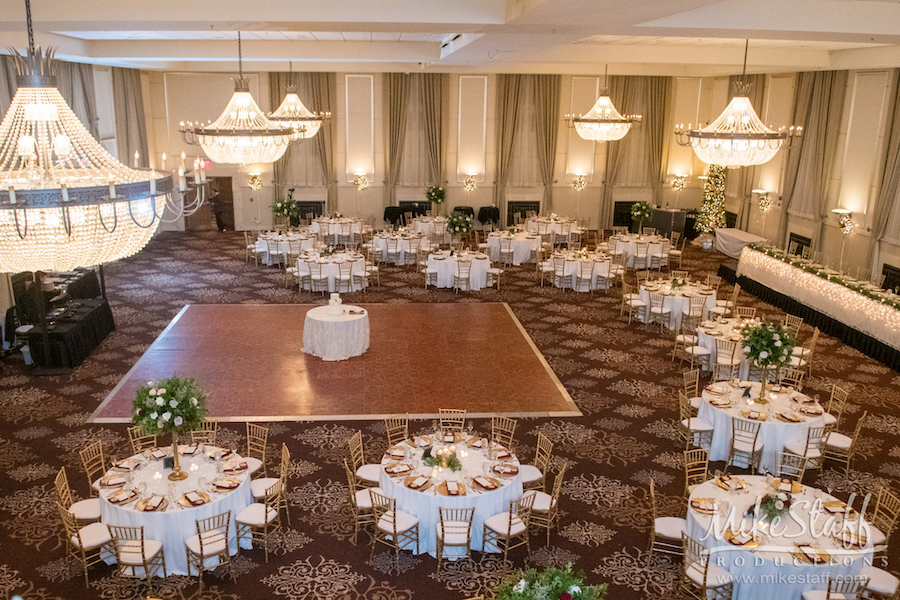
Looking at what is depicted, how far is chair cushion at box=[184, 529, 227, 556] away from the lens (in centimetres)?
711

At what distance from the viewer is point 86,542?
23.3 feet

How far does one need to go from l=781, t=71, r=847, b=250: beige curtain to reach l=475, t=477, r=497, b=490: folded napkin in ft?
47.5

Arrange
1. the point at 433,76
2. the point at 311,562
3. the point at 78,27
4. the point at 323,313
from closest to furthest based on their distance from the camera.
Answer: the point at 311,562, the point at 78,27, the point at 323,313, the point at 433,76

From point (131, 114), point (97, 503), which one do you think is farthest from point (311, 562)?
point (131, 114)

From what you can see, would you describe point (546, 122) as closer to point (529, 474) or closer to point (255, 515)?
point (529, 474)

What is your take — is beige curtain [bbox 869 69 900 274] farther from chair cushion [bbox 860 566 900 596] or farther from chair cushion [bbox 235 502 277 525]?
chair cushion [bbox 235 502 277 525]

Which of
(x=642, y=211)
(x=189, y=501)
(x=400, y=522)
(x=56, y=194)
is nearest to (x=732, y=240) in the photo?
(x=642, y=211)

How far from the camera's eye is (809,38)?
10.6m

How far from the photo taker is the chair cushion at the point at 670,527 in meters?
7.46

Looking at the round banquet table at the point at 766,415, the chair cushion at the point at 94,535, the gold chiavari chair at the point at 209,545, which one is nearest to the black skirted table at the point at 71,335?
the chair cushion at the point at 94,535

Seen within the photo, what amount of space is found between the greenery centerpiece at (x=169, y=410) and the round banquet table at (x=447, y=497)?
82.6 inches

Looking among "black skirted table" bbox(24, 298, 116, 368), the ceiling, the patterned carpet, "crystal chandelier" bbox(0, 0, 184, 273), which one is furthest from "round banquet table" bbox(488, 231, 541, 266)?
"crystal chandelier" bbox(0, 0, 184, 273)

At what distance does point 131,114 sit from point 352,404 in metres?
15.7

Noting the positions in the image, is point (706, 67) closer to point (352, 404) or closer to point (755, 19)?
point (755, 19)
